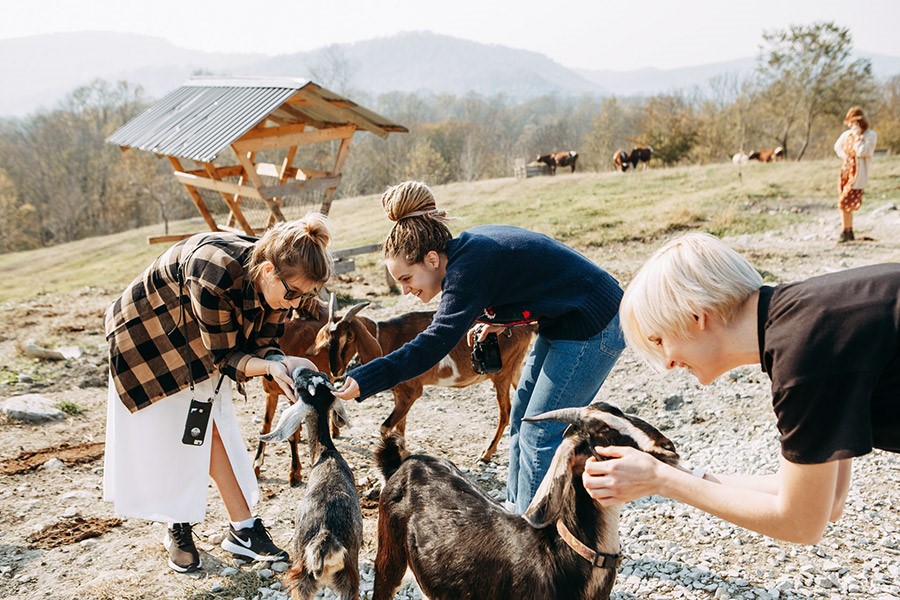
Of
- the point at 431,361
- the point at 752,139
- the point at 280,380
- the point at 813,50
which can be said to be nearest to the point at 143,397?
the point at 280,380

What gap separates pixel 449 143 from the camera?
5641cm

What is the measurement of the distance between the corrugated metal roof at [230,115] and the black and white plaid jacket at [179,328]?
18.7 feet

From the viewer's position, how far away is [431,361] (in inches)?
121

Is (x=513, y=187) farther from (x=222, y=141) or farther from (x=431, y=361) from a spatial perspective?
(x=431, y=361)

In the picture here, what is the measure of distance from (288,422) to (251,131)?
851cm

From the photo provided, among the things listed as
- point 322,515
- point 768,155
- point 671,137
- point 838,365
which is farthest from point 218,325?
point 671,137

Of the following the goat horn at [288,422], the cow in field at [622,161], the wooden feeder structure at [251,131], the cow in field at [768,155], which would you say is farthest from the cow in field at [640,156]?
the goat horn at [288,422]

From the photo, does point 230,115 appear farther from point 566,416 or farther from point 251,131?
point 566,416

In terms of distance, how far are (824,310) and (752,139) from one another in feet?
Result: 133

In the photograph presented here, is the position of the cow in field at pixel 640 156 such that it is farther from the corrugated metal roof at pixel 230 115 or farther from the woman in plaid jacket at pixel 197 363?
the woman in plaid jacket at pixel 197 363

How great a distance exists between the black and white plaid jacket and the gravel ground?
1.29 metres

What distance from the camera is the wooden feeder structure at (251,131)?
32.0 feet

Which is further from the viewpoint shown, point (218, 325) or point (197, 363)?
point (197, 363)

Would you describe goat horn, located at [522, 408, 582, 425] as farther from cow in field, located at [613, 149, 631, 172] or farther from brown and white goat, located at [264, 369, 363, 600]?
cow in field, located at [613, 149, 631, 172]
